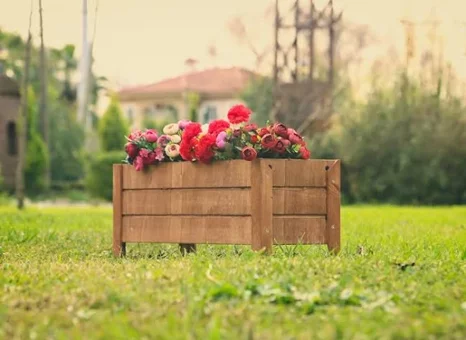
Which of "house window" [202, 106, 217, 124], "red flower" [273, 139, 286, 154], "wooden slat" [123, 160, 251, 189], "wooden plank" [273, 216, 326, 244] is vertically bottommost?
"wooden plank" [273, 216, 326, 244]

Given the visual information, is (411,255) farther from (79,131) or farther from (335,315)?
(79,131)

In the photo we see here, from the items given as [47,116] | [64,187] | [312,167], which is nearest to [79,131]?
[47,116]

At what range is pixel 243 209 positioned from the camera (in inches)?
382

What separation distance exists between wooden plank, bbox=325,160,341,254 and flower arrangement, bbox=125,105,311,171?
27 centimetres

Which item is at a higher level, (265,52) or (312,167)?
(265,52)

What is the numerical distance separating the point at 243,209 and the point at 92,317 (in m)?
3.71

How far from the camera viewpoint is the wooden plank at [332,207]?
1005 cm

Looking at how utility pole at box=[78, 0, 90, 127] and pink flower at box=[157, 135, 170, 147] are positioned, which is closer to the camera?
pink flower at box=[157, 135, 170, 147]

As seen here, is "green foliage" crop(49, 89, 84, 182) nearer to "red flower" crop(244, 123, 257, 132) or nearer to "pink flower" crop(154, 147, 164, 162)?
"pink flower" crop(154, 147, 164, 162)

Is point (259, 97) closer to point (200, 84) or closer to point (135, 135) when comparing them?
point (200, 84)

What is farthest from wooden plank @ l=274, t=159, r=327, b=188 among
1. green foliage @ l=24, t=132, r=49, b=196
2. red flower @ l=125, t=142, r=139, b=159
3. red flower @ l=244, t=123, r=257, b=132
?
green foliage @ l=24, t=132, r=49, b=196

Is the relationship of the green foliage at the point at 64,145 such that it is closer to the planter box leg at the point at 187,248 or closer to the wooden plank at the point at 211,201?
the planter box leg at the point at 187,248

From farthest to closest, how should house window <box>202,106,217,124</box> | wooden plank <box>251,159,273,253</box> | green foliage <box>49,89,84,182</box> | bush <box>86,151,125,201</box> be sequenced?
house window <box>202,106,217,124</box> → green foliage <box>49,89,84,182</box> → bush <box>86,151,125,201</box> → wooden plank <box>251,159,273,253</box>

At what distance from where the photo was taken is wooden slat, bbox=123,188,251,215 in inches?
383
